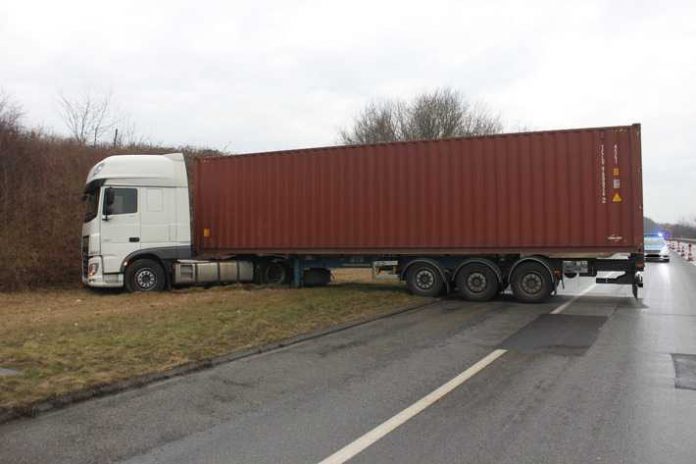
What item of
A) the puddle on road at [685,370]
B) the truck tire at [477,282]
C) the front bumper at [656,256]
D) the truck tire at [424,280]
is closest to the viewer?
the puddle on road at [685,370]

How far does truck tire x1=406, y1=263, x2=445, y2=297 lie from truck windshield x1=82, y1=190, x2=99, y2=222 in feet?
27.1

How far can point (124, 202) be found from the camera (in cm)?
1622

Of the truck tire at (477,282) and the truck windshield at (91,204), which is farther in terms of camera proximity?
the truck windshield at (91,204)

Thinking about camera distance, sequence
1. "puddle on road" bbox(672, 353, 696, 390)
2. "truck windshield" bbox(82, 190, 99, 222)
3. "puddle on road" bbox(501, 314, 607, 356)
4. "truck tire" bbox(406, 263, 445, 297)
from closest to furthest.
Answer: "puddle on road" bbox(672, 353, 696, 390)
"puddle on road" bbox(501, 314, 607, 356)
"truck tire" bbox(406, 263, 445, 297)
"truck windshield" bbox(82, 190, 99, 222)

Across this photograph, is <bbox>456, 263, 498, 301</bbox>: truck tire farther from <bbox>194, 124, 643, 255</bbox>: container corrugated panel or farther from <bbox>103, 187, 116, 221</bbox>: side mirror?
<bbox>103, 187, 116, 221</bbox>: side mirror

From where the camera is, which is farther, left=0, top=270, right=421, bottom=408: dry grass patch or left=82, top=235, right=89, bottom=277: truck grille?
left=82, top=235, right=89, bottom=277: truck grille

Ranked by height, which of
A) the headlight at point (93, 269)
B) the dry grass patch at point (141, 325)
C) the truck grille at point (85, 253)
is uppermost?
the truck grille at point (85, 253)

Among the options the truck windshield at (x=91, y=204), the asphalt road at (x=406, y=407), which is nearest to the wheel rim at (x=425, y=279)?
the asphalt road at (x=406, y=407)

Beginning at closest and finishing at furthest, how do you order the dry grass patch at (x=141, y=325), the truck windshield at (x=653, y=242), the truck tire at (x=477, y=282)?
the dry grass patch at (x=141, y=325) < the truck tire at (x=477, y=282) < the truck windshield at (x=653, y=242)

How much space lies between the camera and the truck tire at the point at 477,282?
48.0 feet

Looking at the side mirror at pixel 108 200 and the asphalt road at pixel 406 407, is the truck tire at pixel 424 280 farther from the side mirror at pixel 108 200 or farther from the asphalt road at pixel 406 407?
the side mirror at pixel 108 200

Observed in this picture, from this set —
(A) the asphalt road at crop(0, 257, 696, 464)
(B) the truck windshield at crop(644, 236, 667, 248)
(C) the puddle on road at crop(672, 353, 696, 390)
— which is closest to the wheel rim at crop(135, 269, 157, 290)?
(A) the asphalt road at crop(0, 257, 696, 464)

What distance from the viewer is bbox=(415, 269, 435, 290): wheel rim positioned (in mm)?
15289

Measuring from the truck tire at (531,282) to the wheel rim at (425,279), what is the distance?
1.94 meters
